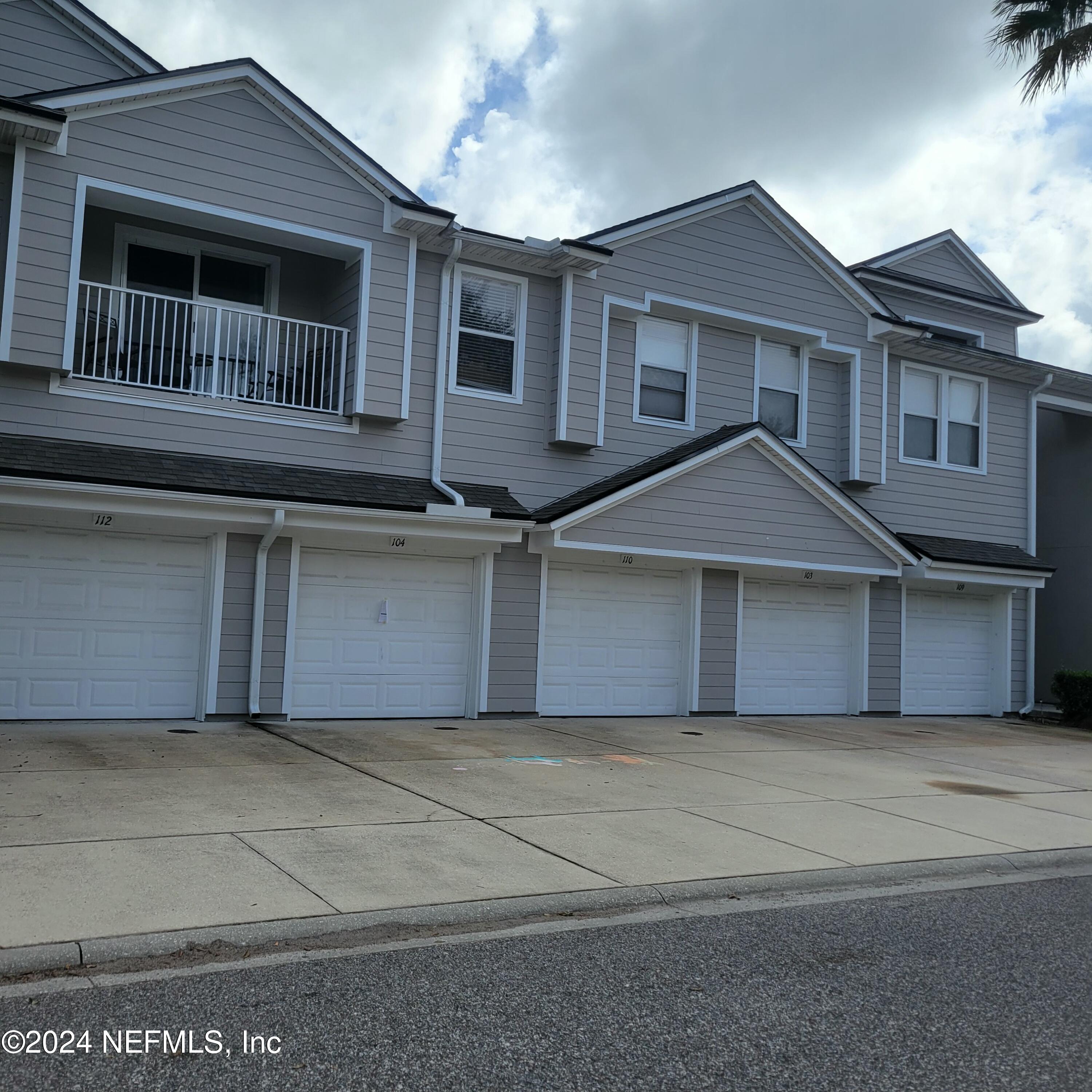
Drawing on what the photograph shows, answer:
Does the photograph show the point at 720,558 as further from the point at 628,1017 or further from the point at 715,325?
the point at 628,1017

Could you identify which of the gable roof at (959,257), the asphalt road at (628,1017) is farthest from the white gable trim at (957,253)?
the asphalt road at (628,1017)

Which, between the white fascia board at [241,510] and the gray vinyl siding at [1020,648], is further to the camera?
the gray vinyl siding at [1020,648]

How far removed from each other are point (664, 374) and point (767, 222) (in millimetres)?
3048

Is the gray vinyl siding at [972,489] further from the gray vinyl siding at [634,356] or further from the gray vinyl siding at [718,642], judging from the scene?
the gray vinyl siding at [718,642]

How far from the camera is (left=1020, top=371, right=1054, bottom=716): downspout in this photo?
19.2 m

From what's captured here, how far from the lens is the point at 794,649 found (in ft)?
55.3

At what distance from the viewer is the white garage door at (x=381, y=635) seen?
13.2 m

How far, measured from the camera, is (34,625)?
11789 mm

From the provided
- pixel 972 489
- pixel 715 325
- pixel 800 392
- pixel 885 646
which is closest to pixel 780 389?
pixel 800 392

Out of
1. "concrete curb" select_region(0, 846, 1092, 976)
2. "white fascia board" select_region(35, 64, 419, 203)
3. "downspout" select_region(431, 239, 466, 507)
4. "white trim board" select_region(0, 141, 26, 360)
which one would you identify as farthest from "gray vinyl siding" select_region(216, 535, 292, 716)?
"concrete curb" select_region(0, 846, 1092, 976)

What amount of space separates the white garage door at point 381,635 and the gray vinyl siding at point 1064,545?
41.9 ft

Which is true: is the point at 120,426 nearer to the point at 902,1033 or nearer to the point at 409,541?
the point at 409,541

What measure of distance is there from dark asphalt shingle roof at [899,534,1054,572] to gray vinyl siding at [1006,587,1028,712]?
63cm

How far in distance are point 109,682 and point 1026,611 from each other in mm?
15251
